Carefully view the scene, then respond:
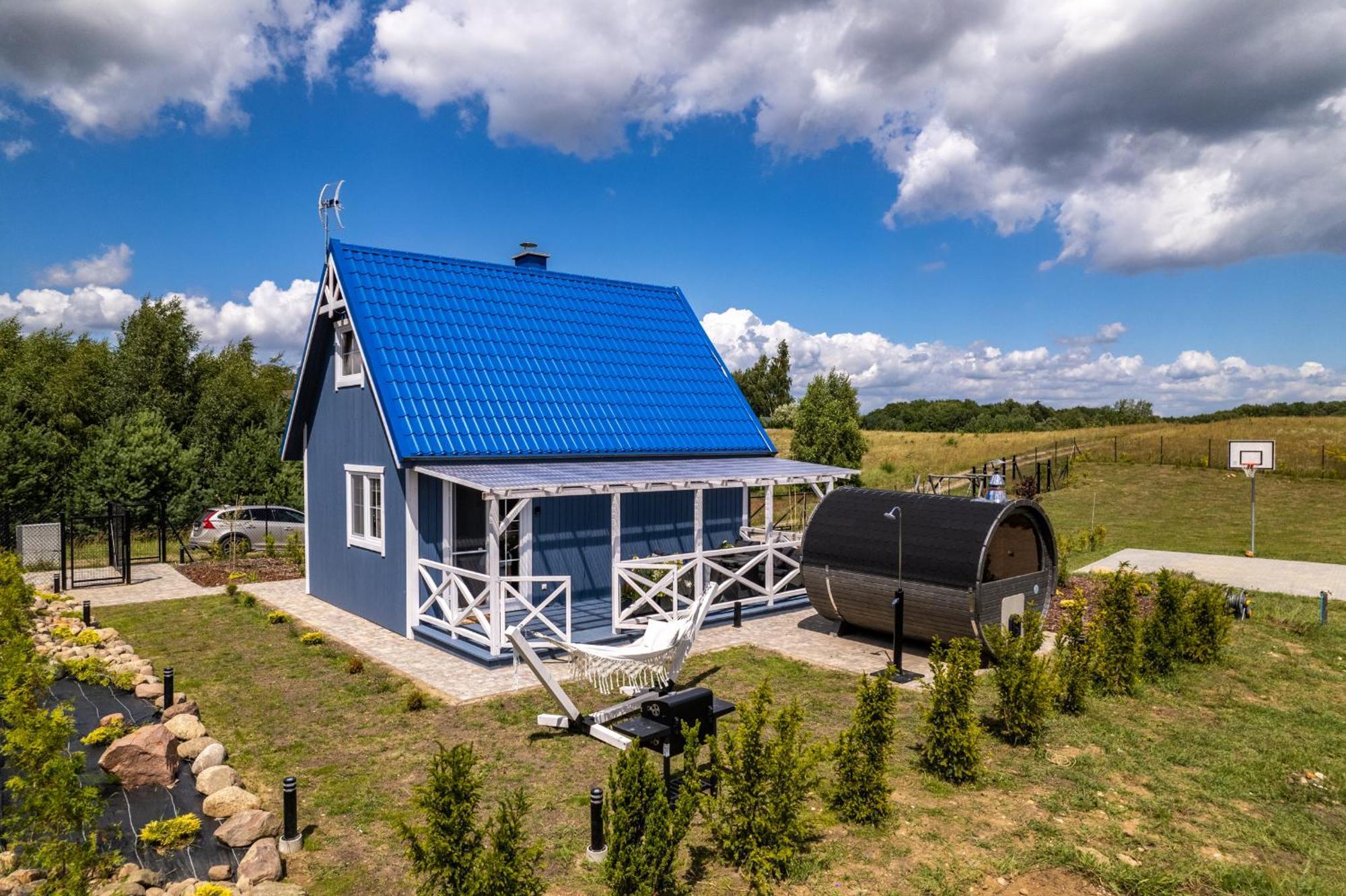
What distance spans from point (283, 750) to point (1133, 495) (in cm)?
3365

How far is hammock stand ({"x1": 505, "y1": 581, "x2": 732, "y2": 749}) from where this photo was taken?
852cm

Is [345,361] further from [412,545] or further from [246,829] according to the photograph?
[246,829]

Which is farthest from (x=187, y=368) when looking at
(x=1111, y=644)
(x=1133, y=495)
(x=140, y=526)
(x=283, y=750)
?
(x=1133, y=495)

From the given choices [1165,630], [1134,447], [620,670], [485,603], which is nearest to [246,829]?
[620,670]

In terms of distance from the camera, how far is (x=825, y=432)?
33094 mm

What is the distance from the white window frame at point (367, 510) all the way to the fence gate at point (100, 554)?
6.55 m

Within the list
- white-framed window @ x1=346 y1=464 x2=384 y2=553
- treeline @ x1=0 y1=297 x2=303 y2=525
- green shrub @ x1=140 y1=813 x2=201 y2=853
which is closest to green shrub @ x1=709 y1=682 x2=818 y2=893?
green shrub @ x1=140 y1=813 x2=201 y2=853

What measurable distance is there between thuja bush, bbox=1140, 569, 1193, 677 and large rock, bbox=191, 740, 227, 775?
11.6 meters

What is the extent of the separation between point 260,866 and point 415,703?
380cm

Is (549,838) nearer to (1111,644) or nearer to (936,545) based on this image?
(936,545)

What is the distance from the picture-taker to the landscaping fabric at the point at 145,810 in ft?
20.6

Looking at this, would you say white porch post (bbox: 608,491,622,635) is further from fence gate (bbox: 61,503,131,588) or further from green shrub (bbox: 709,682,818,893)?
fence gate (bbox: 61,503,131,588)

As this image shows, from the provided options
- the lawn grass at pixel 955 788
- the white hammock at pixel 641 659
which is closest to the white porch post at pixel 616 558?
the lawn grass at pixel 955 788

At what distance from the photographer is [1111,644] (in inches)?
410
